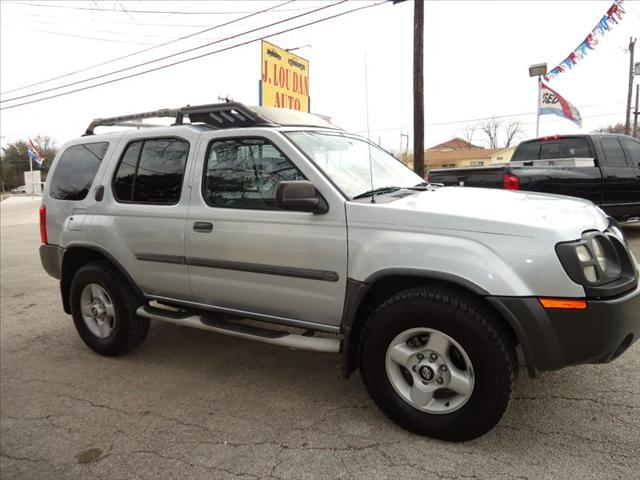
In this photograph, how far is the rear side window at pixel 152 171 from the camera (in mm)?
3621

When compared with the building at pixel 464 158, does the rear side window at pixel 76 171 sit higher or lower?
lower

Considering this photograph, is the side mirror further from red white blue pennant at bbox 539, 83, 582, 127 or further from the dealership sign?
red white blue pennant at bbox 539, 83, 582, 127

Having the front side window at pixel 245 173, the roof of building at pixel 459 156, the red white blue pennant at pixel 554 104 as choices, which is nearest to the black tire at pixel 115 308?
the front side window at pixel 245 173

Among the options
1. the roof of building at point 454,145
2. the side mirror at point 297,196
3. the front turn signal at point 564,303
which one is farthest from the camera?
the roof of building at point 454,145

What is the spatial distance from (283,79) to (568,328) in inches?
539

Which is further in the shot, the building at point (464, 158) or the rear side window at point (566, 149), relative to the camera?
the building at point (464, 158)

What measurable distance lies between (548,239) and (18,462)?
3.16 meters

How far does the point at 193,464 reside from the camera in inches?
100

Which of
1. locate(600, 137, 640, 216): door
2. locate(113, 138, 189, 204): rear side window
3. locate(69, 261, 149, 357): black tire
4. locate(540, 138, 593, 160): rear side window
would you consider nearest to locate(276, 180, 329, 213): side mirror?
locate(113, 138, 189, 204): rear side window

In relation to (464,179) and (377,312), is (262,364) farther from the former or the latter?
(464,179)

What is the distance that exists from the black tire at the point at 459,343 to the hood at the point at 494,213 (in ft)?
1.28

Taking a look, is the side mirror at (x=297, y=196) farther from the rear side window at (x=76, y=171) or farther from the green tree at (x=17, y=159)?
the green tree at (x=17, y=159)

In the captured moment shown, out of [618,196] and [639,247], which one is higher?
[618,196]

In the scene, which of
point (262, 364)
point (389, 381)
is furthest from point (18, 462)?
point (389, 381)
